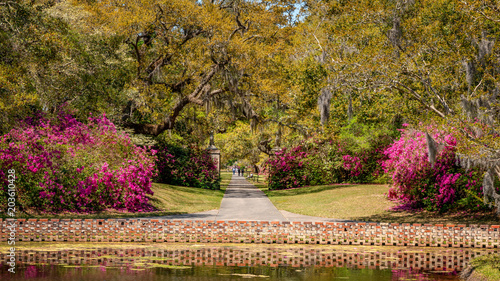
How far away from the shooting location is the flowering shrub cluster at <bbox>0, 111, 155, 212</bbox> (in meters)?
20.8

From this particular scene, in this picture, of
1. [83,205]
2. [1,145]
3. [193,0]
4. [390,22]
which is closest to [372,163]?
[193,0]

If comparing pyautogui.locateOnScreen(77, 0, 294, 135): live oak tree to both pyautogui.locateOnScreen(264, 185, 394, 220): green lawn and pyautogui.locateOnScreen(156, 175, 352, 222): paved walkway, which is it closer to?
pyautogui.locateOnScreen(264, 185, 394, 220): green lawn

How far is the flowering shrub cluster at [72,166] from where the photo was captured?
68.4 feet

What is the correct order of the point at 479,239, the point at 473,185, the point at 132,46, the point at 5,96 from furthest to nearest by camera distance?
1. the point at 132,46
2. the point at 473,185
3. the point at 5,96
4. the point at 479,239

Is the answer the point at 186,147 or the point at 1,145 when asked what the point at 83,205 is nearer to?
the point at 1,145

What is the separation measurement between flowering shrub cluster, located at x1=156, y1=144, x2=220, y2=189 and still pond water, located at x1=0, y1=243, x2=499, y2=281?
2500 cm

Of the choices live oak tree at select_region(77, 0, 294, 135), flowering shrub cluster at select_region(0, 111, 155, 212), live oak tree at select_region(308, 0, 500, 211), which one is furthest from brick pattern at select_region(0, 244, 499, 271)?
live oak tree at select_region(77, 0, 294, 135)

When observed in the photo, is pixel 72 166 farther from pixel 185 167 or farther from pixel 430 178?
pixel 185 167

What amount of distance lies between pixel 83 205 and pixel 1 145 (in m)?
4.06

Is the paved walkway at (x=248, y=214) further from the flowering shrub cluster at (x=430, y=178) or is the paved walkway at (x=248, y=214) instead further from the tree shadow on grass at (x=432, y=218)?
the flowering shrub cluster at (x=430, y=178)

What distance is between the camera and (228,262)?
1201cm

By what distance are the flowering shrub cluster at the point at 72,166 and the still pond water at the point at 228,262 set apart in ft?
24.6

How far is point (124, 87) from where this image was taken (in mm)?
30359

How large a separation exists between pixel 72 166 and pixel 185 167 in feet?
60.3
